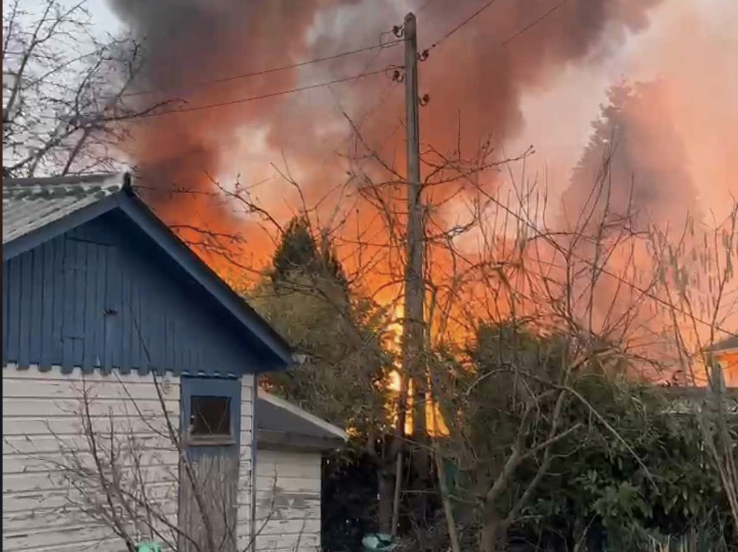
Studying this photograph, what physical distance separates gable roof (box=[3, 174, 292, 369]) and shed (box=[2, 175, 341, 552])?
0.02m

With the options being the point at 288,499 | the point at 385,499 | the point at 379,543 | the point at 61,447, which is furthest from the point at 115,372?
the point at 385,499

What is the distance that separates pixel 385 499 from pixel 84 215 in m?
8.35

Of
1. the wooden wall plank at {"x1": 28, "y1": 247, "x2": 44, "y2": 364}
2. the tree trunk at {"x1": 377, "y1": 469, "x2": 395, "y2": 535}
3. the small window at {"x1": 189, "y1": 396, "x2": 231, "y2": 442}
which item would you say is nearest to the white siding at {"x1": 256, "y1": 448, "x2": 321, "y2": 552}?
the small window at {"x1": 189, "y1": 396, "x2": 231, "y2": 442}

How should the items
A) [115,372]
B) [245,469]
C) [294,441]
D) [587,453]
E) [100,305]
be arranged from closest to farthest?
1. [100,305]
2. [115,372]
3. [245,469]
4. [587,453]
5. [294,441]

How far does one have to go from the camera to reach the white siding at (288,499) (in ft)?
36.0

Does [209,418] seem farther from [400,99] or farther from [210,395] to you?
[400,99]

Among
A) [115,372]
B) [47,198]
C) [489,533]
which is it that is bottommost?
[489,533]

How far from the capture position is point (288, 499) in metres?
11.5

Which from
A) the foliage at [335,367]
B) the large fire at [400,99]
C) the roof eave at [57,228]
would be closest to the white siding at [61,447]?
the roof eave at [57,228]

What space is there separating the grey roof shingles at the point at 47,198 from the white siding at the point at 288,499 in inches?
158

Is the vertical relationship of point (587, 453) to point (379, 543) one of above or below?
above

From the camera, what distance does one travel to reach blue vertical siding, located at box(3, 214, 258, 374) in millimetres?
7781

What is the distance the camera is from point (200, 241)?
66.3 feet

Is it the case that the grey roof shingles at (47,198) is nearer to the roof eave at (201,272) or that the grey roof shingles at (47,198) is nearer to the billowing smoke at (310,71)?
the roof eave at (201,272)
